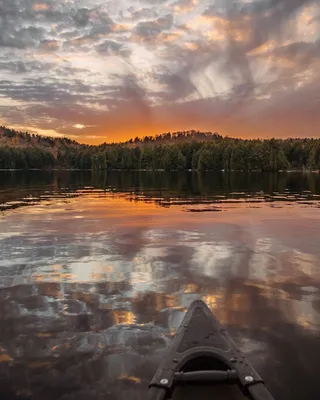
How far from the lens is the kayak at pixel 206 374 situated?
7.12 meters

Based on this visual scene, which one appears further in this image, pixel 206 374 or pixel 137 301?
pixel 137 301

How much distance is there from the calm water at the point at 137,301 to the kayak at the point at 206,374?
3.73ft

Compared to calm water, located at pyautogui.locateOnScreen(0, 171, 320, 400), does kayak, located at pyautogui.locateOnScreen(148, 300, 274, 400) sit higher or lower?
higher

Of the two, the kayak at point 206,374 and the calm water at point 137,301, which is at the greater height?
the kayak at point 206,374

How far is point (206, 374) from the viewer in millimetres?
7375

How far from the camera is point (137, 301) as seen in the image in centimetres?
1338

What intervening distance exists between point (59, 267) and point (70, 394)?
976 centimetres

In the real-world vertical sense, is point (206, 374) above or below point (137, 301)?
above

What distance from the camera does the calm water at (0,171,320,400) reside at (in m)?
9.02

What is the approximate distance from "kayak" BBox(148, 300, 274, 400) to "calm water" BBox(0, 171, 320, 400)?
114cm

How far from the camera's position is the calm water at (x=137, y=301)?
9.02 meters

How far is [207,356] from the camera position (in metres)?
7.95

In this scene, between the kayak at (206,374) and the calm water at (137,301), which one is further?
the calm water at (137,301)

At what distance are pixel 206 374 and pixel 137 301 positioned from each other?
6219mm
